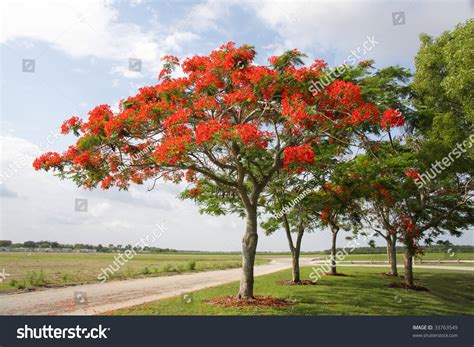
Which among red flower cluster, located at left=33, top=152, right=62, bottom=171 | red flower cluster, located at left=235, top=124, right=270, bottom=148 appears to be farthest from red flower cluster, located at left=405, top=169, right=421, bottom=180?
red flower cluster, located at left=33, top=152, right=62, bottom=171

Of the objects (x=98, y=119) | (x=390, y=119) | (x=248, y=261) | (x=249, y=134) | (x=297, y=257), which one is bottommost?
(x=297, y=257)

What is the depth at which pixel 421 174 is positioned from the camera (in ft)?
62.9

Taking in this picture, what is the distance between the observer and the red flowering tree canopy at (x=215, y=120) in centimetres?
1180

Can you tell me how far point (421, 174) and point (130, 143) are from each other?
14.3 meters

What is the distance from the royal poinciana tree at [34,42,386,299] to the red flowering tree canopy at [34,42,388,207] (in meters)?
0.03

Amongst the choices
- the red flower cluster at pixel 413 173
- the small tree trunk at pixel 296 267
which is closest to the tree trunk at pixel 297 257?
the small tree trunk at pixel 296 267

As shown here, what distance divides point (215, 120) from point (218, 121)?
12.4 inches

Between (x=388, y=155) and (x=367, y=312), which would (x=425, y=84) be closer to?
(x=388, y=155)

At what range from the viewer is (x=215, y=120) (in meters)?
12.5

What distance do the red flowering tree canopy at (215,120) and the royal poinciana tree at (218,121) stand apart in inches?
1.3

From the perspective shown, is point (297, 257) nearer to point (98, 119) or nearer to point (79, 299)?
point (79, 299)

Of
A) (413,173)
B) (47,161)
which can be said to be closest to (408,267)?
(413,173)

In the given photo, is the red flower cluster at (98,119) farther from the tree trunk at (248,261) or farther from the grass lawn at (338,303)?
the tree trunk at (248,261)
